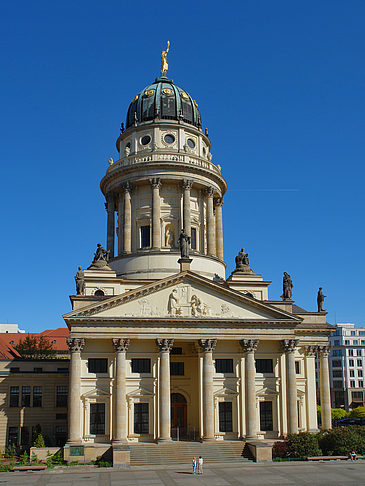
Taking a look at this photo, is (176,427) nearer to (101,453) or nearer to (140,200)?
(101,453)

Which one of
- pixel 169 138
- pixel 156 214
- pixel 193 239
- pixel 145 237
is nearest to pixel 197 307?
pixel 193 239

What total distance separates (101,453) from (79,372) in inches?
272

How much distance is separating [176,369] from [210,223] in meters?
18.7

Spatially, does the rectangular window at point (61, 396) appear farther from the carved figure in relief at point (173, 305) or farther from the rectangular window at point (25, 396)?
the carved figure in relief at point (173, 305)

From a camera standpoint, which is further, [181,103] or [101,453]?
[181,103]

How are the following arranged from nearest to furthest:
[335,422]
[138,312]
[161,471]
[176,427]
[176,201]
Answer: [161,471], [138,312], [176,427], [176,201], [335,422]

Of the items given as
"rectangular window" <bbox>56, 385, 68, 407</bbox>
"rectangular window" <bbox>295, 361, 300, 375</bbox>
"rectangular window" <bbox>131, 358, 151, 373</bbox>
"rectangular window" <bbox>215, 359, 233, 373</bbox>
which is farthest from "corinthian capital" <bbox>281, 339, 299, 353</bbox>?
"rectangular window" <bbox>56, 385, 68, 407</bbox>

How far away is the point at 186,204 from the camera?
215ft

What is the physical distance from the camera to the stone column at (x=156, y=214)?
210ft

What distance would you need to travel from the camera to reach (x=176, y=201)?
6675 cm

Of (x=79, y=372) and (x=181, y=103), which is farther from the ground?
(x=181, y=103)

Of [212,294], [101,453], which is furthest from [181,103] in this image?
[101,453]

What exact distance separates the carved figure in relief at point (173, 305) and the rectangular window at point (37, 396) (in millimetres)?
17473

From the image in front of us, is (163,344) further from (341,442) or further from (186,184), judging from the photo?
(186,184)
